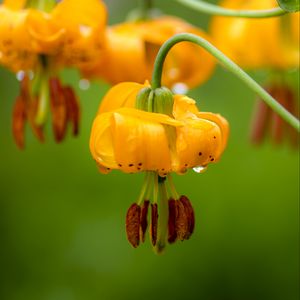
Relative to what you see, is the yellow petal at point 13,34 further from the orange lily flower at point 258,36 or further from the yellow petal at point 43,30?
the orange lily flower at point 258,36

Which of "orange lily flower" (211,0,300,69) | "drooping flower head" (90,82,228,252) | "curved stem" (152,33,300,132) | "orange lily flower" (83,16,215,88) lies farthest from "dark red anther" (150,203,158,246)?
"orange lily flower" (211,0,300,69)

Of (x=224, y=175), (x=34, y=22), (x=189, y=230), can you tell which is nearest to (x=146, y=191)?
(x=189, y=230)

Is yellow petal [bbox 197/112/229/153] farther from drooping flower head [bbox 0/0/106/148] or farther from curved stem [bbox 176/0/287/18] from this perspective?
drooping flower head [bbox 0/0/106/148]

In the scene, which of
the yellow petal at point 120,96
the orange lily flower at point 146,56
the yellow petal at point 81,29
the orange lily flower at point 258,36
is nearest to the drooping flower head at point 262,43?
the orange lily flower at point 258,36

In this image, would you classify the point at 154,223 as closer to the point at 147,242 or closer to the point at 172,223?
the point at 172,223

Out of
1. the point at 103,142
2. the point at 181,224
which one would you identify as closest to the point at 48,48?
the point at 103,142

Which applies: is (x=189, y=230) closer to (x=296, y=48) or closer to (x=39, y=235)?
(x=296, y=48)
